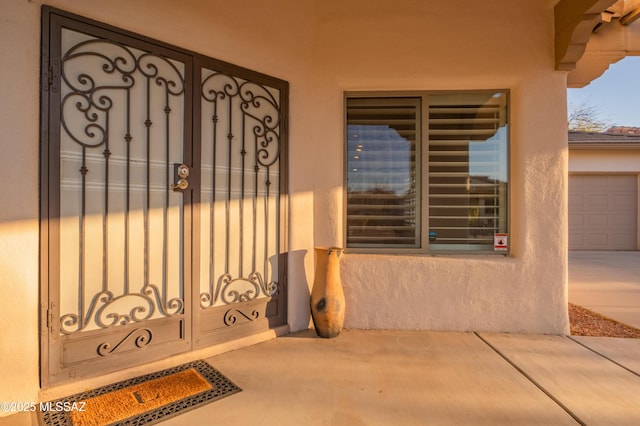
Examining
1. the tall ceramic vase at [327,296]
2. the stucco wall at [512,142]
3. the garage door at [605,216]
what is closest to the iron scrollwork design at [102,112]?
the tall ceramic vase at [327,296]

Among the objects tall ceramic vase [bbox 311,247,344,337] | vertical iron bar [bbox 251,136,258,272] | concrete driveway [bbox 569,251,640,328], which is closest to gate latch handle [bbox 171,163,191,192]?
vertical iron bar [bbox 251,136,258,272]

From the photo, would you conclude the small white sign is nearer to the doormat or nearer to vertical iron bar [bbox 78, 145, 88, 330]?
the doormat

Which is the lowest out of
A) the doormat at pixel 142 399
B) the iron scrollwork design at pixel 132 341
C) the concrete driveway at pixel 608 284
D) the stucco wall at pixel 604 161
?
the doormat at pixel 142 399

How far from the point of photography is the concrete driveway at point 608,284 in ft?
11.7

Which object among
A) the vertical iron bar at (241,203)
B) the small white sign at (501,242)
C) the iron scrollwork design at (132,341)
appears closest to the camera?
the iron scrollwork design at (132,341)

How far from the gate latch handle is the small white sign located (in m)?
2.74

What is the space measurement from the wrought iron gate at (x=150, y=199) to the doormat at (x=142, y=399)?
0.15 metres

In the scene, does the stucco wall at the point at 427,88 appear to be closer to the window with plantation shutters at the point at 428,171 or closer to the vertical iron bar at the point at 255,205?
the window with plantation shutters at the point at 428,171

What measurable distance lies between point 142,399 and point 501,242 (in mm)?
3058

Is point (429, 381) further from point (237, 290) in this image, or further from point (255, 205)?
point (255, 205)

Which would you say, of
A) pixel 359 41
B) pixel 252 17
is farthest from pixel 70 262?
pixel 359 41

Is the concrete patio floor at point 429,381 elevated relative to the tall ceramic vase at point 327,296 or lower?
lower

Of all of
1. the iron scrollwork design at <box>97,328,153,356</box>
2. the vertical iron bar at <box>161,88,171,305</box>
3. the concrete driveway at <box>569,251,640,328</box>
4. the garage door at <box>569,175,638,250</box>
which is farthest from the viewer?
the garage door at <box>569,175,638,250</box>

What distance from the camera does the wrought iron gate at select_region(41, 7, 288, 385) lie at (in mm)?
1912
